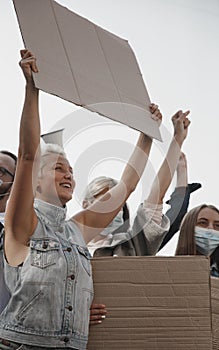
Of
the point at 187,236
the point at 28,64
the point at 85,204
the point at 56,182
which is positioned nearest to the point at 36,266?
the point at 56,182

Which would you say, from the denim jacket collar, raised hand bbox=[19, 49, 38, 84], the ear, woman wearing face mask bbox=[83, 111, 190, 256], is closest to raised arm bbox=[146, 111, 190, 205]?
woman wearing face mask bbox=[83, 111, 190, 256]

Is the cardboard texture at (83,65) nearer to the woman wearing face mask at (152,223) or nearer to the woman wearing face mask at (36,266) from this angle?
the woman wearing face mask at (36,266)

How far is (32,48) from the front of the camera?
3.94 ft

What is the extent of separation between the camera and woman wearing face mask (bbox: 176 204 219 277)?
67.1 inches

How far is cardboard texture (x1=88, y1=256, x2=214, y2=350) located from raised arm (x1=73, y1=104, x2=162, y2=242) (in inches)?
5.4

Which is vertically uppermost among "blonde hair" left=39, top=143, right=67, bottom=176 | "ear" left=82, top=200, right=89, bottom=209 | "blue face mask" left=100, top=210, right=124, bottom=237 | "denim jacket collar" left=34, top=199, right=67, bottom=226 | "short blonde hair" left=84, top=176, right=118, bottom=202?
"blonde hair" left=39, top=143, right=67, bottom=176

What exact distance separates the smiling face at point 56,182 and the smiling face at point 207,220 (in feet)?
1.67

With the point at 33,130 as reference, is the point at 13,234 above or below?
below

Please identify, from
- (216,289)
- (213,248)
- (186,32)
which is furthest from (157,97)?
(216,289)

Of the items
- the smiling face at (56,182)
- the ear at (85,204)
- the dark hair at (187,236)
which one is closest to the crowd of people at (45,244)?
the smiling face at (56,182)

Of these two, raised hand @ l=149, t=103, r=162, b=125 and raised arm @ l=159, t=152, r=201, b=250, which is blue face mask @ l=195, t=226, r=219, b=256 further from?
raised hand @ l=149, t=103, r=162, b=125

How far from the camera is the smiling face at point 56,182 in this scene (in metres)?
1.36

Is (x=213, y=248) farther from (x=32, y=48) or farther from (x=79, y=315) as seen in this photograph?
(x=32, y=48)

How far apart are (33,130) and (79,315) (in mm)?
287
